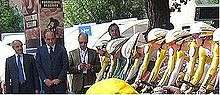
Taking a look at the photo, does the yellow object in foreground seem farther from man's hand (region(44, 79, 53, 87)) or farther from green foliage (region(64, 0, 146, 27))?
man's hand (region(44, 79, 53, 87))

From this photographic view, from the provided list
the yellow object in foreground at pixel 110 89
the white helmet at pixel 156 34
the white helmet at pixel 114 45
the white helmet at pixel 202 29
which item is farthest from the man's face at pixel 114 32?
the yellow object in foreground at pixel 110 89

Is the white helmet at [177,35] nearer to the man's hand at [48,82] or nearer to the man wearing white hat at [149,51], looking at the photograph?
the man wearing white hat at [149,51]

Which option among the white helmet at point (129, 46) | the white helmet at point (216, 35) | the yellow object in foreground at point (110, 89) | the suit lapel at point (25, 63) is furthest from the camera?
the suit lapel at point (25, 63)

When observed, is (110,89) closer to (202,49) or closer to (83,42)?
(202,49)

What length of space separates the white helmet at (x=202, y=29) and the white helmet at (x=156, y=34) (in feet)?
0.76

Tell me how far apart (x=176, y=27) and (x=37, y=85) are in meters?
1.37

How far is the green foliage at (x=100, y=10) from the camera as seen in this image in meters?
4.10

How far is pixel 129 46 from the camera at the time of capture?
436cm

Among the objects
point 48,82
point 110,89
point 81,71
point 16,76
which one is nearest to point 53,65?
point 48,82

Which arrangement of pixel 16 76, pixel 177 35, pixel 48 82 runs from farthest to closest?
pixel 16 76 → pixel 48 82 → pixel 177 35

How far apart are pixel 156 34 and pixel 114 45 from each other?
0.39 metres

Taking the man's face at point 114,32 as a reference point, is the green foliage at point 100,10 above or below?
above

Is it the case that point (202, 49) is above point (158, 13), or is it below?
below

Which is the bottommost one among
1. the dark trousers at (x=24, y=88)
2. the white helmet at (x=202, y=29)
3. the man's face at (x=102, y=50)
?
the dark trousers at (x=24, y=88)
